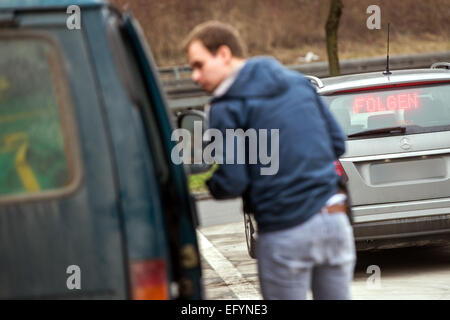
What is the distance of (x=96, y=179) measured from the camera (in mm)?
3500

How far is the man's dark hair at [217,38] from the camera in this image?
4.23m

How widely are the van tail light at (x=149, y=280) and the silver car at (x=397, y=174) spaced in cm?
479

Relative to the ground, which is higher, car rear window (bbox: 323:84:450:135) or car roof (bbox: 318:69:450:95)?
car roof (bbox: 318:69:450:95)

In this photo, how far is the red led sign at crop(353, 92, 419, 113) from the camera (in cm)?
863

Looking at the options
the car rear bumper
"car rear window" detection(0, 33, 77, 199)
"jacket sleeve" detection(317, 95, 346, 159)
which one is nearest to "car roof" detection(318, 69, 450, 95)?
the car rear bumper

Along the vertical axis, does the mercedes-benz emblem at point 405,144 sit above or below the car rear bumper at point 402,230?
above

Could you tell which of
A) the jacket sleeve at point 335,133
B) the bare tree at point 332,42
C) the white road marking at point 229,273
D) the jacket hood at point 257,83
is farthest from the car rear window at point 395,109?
the bare tree at point 332,42

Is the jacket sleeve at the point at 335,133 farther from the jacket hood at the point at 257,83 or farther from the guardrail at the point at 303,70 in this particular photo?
the guardrail at the point at 303,70

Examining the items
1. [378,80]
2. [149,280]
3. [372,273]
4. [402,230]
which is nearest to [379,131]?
[378,80]

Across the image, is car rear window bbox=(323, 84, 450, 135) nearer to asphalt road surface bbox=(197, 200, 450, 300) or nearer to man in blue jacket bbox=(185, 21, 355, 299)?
asphalt road surface bbox=(197, 200, 450, 300)

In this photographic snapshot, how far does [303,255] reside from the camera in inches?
161

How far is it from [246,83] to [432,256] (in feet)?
19.7

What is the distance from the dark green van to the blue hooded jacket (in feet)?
1.88

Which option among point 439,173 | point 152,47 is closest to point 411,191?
point 439,173
